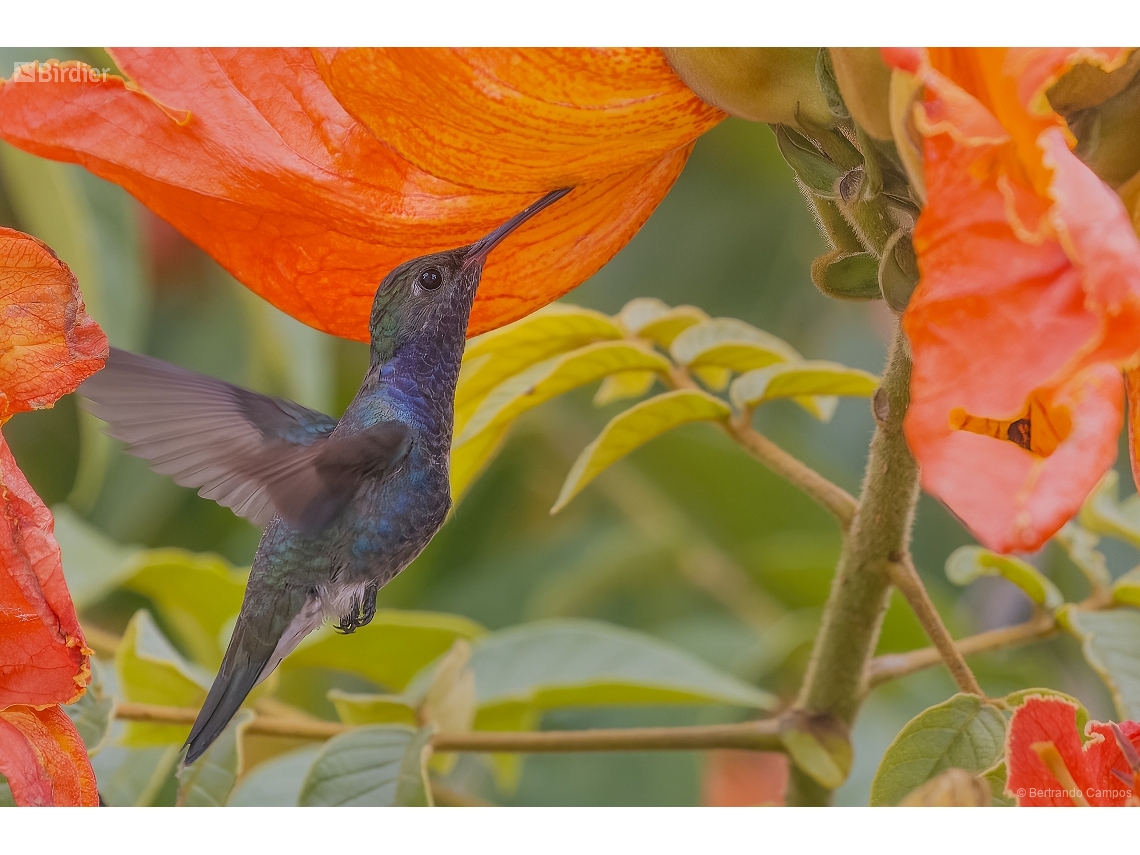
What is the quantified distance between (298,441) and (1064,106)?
0.32 metres

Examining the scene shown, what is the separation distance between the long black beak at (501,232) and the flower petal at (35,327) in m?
0.16

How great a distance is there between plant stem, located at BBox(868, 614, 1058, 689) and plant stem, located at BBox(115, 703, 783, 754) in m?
0.06

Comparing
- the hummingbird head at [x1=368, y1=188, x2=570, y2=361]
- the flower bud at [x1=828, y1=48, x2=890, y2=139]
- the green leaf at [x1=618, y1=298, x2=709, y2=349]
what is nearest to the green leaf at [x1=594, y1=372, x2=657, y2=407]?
the green leaf at [x1=618, y1=298, x2=709, y2=349]

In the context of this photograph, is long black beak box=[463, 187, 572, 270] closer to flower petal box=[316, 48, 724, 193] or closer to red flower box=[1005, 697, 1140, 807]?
flower petal box=[316, 48, 724, 193]

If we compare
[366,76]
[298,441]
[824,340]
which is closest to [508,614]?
[824,340]

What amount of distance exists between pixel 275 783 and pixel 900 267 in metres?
0.38

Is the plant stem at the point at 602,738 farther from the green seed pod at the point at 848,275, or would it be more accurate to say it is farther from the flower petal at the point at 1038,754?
the green seed pod at the point at 848,275

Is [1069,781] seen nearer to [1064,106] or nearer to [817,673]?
[817,673]

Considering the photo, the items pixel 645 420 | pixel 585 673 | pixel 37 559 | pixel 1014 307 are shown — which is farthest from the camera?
pixel 585 673

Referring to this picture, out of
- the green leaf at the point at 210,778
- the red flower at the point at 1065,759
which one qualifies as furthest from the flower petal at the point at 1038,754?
the green leaf at the point at 210,778

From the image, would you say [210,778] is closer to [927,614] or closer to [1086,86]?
[927,614]

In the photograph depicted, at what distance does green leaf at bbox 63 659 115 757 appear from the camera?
1.73 ft

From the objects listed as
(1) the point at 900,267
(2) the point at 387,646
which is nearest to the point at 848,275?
(1) the point at 900,267

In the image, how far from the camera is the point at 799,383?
54cm
